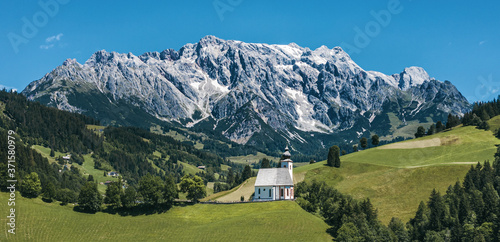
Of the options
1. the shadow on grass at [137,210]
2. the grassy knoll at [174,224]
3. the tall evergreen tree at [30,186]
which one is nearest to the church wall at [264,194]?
the grassy knoll at [174,224]

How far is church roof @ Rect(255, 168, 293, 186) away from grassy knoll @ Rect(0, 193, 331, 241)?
40.1 ft

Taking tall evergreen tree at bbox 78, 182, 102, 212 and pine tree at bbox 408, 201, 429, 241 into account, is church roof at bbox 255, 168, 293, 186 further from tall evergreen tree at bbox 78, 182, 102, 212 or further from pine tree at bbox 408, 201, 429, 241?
tall evergreen tree at bbox 78, 182, 102, 212

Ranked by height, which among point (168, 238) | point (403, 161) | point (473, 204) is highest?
point (403, 161)

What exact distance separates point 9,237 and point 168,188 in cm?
4640

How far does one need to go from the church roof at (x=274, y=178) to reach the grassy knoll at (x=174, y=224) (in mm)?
12227

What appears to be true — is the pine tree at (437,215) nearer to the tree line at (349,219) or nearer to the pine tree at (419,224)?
the pine tree at (419,224)

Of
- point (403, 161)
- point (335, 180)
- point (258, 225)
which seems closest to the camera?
point (258, 225)

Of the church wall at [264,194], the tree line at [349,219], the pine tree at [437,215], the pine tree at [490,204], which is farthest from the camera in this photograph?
the church wall at [264,194]

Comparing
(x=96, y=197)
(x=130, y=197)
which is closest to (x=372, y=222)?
(x=130, y=197)

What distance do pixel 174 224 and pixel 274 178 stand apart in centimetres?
4106

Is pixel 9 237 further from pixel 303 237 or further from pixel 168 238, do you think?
pixel 303 237

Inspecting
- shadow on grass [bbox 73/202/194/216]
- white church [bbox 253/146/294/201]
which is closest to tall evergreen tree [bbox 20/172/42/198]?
shadow on grass [bbox 73/202/194/216]

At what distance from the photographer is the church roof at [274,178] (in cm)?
15412

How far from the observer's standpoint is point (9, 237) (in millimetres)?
115125
